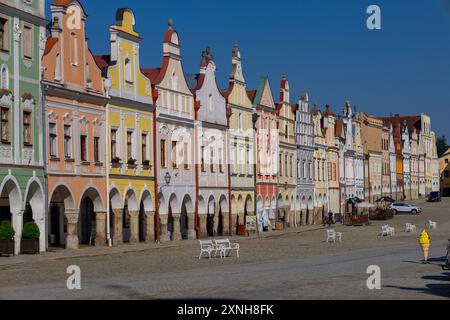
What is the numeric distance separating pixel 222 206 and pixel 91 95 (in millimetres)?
19610

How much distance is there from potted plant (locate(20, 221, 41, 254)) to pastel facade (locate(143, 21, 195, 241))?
13.5 m

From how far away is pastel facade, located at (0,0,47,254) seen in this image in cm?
4012

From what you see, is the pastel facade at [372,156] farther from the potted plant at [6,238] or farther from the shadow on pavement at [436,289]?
the shadow on pavement at [436,289]

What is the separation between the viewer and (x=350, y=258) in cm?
3819

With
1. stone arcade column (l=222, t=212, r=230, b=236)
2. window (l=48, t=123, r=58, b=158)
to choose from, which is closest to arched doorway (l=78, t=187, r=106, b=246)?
window (l=48, t=123, r=58, b=158)

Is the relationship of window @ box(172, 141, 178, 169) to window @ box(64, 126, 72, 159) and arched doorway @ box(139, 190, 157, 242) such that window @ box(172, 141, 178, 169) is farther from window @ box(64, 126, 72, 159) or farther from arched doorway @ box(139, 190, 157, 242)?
window @ box(64, 126, 72, 159)

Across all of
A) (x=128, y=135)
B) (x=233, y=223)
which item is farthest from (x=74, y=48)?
(x=233, y=223)

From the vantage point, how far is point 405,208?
4055 inches

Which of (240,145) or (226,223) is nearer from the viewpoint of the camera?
(226,223)

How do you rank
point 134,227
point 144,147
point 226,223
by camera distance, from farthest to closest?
point 226,223
point 144,147
point 134,227

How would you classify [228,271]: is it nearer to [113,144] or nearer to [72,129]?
[72,129]

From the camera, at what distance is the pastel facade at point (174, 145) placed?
54906 mm

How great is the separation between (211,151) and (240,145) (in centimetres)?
656
